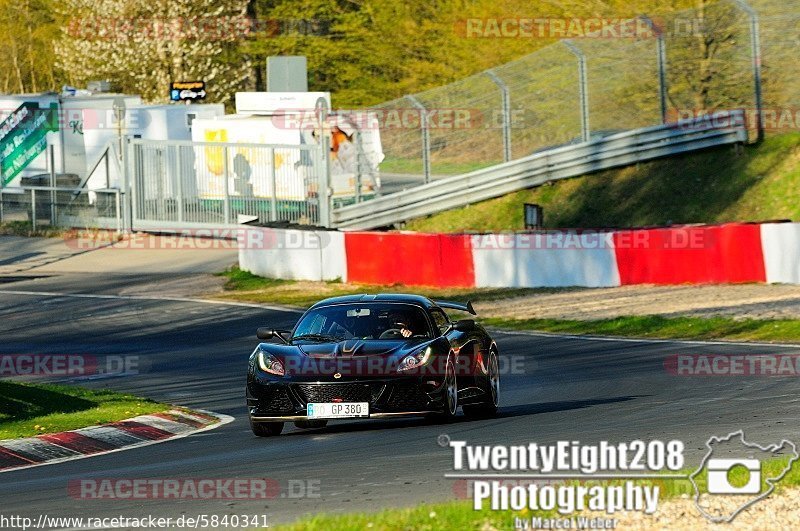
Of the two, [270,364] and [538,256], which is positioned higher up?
[538,256]

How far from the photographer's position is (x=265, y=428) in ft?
45.6

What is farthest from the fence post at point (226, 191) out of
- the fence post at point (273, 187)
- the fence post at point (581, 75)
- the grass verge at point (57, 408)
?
the grass verge at point (57, 408)

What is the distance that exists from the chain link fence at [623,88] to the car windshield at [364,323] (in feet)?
64.9

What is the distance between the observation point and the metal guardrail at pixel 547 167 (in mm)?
35031

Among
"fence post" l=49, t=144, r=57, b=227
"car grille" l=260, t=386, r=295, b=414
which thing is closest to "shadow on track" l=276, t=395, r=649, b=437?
"car grille" l=260, t=386, r=295, b=414

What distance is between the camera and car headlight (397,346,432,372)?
1345 cm

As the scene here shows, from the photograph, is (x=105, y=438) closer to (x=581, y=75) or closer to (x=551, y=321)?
(x=551, y=321)

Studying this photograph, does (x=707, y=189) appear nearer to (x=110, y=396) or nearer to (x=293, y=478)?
(x=110, y=396)

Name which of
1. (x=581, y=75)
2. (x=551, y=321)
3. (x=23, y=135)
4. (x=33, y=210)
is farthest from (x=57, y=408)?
(x=23, y=135)

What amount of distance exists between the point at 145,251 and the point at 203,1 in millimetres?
23082

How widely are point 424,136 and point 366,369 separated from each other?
2348 cm

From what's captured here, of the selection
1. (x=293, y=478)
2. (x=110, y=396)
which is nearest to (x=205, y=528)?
(x=293, y=478)

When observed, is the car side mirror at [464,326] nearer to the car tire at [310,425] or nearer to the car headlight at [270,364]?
the car tire at [310,425]

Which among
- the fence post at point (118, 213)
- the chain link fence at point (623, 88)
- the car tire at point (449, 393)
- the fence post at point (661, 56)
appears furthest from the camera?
the fence post at point (118, 213)
